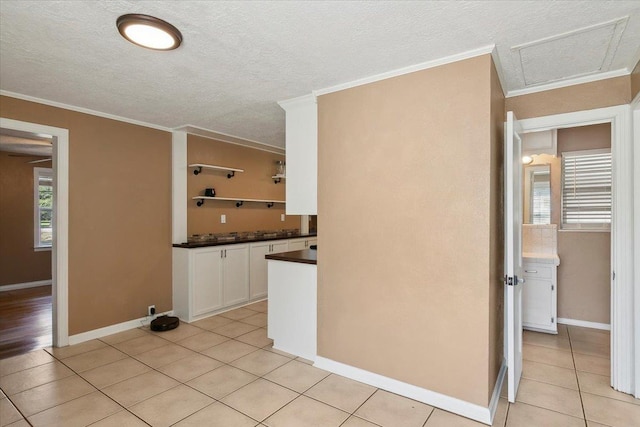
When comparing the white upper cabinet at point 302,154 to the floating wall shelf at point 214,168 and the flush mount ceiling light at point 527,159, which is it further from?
the flush mount ceiling light at point 527,159

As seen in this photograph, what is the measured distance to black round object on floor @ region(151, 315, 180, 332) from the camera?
3.75 m

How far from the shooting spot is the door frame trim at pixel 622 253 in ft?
7.88

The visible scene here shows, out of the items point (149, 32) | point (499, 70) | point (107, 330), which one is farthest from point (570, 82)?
point (107, 330)

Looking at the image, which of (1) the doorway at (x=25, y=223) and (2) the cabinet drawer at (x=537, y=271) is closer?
(2) the cabinet drawer at (x=537, y=271)

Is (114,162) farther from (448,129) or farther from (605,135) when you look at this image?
(605,135)

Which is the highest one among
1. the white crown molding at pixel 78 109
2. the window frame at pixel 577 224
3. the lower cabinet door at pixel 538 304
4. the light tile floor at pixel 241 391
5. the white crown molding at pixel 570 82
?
the white crown molding at pixel 78 109

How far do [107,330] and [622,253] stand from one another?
489 centimetres

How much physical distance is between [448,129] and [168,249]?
364cm

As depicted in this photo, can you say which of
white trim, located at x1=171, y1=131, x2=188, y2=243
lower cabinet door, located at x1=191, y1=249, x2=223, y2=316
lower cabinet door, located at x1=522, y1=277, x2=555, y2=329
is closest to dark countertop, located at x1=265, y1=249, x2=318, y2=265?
lower cabinet door, located at x1=191, y1=249, x2=223, y2=316

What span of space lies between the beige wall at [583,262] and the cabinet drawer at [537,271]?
0.49 m

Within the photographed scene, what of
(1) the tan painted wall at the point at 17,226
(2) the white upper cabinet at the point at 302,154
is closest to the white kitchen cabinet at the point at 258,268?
(2) the white upper cabinet at the point at 302,154

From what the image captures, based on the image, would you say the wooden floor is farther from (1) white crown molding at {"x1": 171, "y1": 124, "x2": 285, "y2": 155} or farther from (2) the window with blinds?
(2) the window with blinds

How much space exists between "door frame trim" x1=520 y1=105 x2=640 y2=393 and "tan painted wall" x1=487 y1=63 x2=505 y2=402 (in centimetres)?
77

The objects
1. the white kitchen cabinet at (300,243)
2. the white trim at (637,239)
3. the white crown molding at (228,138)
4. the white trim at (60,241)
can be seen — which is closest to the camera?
the white trim at (637,239)
